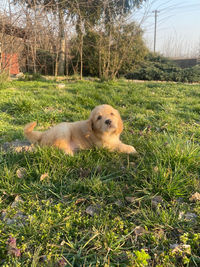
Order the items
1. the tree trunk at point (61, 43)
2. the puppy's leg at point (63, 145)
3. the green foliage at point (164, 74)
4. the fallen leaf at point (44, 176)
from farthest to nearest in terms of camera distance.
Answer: the green foliage at point (164, 74), the tree trunk at point (61, 43), the puppy's leg at point (63, 145), the fallen leaf at point (44, 176)

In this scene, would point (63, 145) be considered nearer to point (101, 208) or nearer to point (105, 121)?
point (105, 121)

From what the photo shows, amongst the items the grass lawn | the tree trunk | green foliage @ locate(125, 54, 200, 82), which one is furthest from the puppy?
green foliage @ locate(125, 54, 200, 82)

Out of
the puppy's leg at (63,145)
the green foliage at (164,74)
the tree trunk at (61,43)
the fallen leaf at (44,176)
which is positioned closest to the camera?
the fallen leaf at (44,176)

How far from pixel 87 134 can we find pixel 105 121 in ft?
1.22

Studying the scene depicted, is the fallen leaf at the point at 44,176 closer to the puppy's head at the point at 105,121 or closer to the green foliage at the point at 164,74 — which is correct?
the puppy's head at the point at 105,121

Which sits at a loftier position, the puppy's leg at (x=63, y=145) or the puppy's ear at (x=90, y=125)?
the puppy's ear at (x=90, y=125)

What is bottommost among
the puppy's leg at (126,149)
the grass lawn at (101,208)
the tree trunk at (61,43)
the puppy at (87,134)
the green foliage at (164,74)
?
the grass lawn at (101,208)

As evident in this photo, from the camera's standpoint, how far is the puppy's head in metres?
2.58

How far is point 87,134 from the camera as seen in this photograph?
109 inches

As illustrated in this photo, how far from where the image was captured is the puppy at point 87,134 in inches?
102

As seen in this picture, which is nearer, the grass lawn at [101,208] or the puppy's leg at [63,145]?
the grass lawn at [101,208]

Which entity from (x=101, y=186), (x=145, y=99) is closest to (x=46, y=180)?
(x=101, y=186)

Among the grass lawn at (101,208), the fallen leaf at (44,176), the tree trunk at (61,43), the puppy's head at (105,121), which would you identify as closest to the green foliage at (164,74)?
the tree trunk at (61,43)

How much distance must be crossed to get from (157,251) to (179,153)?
1129 millimetres
